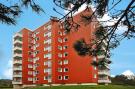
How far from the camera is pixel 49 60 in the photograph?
8000 centimetres

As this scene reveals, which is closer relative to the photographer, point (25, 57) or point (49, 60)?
point (49, 60)

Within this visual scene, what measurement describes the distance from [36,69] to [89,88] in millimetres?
34486

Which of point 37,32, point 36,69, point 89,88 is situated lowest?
point 89,88

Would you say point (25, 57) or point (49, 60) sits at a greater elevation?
point (25, 57)

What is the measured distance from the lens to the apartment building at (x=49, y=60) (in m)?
70.0

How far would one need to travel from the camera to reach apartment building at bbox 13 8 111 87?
2756 inches

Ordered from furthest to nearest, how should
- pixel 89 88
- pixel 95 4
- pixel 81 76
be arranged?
pixel 81 76 < pixel 89 88 < pixel 95 4

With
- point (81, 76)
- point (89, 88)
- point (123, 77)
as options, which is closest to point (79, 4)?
point (89, 88)

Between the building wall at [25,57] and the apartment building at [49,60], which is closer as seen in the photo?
the apartment building at [49,60]

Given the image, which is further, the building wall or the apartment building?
the building wall

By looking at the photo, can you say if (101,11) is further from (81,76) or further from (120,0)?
(81,76)

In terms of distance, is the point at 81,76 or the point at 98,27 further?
the point at 81,76

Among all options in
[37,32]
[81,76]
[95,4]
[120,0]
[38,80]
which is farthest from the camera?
[37,32]

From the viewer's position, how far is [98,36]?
883 cm
